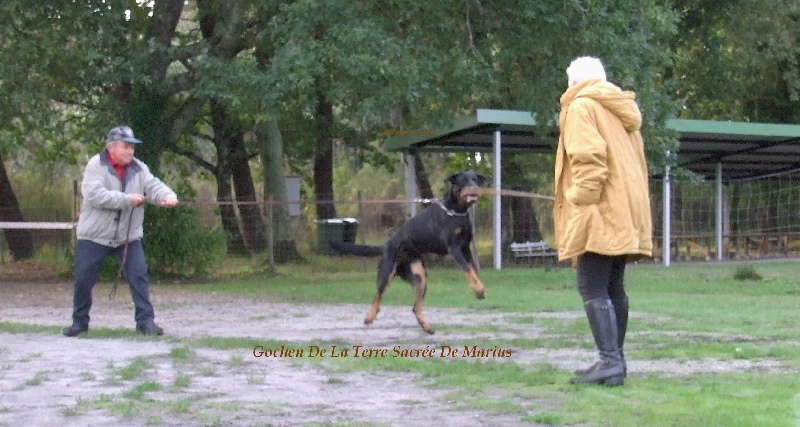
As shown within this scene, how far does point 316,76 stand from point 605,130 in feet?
31.4

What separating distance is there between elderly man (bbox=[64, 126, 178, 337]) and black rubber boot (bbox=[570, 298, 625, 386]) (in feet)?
13.5

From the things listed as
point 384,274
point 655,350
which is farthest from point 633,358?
point 384,274

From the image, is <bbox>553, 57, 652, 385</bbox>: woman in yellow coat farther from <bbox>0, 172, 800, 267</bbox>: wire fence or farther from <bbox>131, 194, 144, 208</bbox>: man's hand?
<bbox>0, 172, 800, 267</bbox>: wire fence

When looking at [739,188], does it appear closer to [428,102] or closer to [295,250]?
[295,250]

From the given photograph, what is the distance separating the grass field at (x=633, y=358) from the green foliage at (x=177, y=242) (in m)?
2.98

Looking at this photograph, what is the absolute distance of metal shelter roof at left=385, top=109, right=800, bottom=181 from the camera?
75.4ft

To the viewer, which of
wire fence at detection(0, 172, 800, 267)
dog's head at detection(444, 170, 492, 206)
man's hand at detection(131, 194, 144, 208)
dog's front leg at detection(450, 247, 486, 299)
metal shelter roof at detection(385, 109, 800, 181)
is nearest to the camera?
man's hand at detection(131, 194, 144, 208)

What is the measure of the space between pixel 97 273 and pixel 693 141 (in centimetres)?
2040

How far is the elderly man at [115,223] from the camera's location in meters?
9.43

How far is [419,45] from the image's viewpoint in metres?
15.9

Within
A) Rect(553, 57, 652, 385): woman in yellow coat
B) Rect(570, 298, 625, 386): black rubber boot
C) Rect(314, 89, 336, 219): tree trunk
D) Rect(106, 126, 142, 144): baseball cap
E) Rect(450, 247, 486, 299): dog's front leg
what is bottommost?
Rect(570, 298, 625, 386): black rubber boot

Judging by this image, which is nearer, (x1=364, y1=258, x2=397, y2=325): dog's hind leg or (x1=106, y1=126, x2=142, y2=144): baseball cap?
(x1=106, y1=126, x2=142, y2=144): baseball cap

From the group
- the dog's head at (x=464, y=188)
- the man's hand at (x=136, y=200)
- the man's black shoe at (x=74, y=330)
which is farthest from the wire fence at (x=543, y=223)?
the man's hand at (x=136, y=200)

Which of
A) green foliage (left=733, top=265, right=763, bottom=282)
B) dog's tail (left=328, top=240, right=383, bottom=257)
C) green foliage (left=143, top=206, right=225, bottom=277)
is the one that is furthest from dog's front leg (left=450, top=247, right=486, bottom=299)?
green foliage (left=143, top=206, right=225, bottom=277)
